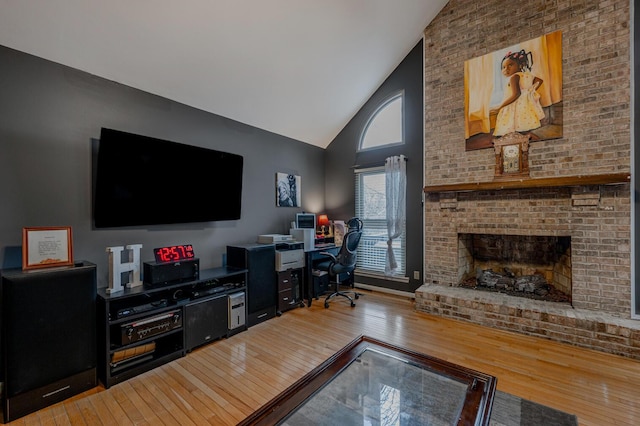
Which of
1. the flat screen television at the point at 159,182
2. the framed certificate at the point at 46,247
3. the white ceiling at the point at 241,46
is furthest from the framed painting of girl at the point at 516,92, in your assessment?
the framed certificate at the point at 46,247

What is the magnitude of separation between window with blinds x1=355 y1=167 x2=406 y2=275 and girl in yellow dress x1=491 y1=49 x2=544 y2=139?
1.76m

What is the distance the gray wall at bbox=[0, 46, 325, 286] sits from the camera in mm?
2111

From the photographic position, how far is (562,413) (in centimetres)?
179

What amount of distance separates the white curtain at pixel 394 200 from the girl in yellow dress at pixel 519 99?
1280 mm

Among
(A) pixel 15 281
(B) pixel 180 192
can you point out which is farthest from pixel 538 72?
(A) pixel 15 281

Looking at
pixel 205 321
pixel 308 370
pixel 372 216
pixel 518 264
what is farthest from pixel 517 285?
pixel 205 321

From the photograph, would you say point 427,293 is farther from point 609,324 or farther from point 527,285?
point 609,324

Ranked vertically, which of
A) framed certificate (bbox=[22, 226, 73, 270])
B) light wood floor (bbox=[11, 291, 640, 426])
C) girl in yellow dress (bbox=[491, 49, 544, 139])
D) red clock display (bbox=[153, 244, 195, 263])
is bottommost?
light wood floor (bbox=[11, 291, 640, 426])

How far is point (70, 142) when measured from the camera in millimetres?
2391

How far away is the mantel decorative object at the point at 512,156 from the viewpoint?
3213mm

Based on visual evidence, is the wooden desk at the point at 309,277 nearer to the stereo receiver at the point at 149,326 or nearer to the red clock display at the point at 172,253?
the red clock display at the point at 172,253

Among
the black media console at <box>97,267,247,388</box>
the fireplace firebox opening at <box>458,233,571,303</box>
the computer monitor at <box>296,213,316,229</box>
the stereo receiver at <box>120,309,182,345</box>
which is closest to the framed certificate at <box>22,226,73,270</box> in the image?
the black media console at <box>97,267,247,388</box>

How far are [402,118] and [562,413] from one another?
379 cm

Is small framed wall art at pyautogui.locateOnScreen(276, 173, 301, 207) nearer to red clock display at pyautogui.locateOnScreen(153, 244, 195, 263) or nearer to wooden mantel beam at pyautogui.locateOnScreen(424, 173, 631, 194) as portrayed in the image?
red clock display at pyautogui.locateOnScreen(153, 244, 195, 263)
